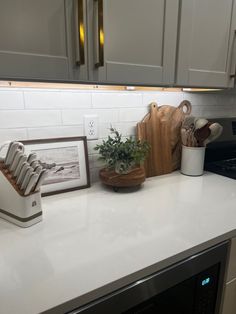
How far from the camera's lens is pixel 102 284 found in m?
0.60

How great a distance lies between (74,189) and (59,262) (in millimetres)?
529

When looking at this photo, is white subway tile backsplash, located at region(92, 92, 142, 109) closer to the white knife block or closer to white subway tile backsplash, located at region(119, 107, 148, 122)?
white subway tile backsplash, located at region(119, 107, 148, 122)

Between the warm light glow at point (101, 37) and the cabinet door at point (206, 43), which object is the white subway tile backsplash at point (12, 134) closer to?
the warm light glow at point (101, 37)

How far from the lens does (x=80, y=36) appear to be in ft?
2.58

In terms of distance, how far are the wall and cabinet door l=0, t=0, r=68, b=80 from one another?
0.32 metres

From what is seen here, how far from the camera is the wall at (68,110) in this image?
40.9 inches

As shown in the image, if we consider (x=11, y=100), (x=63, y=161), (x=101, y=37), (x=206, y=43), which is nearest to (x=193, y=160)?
(x=206, y=43)

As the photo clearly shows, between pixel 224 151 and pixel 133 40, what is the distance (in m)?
1.03

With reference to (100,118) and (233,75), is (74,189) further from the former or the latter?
(233,75)

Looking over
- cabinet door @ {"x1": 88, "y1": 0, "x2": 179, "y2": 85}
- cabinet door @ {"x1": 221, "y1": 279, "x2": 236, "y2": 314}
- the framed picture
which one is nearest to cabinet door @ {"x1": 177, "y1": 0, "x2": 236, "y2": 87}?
cabinet door @ {"x1": 88, "y1": 0, "x2": 179, "y2": 85}

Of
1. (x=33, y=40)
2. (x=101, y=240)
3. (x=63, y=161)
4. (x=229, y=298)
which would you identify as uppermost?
(x=33, y=40)

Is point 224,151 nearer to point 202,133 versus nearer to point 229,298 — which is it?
point 202,133

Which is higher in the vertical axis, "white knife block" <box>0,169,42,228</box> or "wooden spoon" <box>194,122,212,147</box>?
"wooden spoon" <box>194,122,212,147</box>

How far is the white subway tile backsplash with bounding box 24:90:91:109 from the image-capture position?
1.07 m
